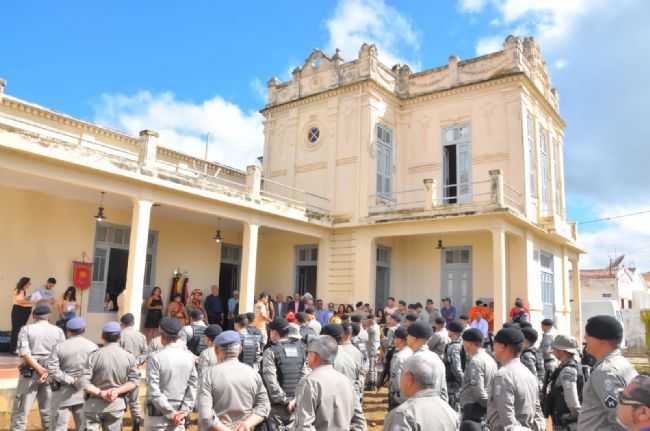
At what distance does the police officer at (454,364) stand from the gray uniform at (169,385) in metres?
3.11

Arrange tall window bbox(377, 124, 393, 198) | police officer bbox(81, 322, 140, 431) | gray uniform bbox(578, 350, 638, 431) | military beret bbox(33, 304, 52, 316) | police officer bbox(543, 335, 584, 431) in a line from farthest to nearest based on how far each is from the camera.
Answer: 1. tall window bbox(377, 124, 393, 198)
2. military beret bbox(33, 304, 52, 316)
3. police officer bbox(81, 322, 140, 431)
4. police officer bbox(543, 335, 584, 431)
5. gray uniform bbox(578, 350, 638, 431)

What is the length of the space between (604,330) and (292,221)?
1124 centimetres

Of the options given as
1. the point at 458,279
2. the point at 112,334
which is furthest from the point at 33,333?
the point at 458,279

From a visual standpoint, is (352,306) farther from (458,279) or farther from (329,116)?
(329,116)

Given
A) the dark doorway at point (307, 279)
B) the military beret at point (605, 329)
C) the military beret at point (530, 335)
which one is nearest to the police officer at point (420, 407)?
the military beret at point (605, 329)

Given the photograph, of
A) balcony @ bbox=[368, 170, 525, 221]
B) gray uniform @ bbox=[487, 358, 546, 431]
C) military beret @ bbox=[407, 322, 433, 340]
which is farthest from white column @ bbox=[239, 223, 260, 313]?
gray uniform @ bbox=[487, 358, 546, 431]

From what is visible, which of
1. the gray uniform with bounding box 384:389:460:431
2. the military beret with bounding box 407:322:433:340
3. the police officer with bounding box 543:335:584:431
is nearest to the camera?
the gray uniform with bounding box 384:389:460:431

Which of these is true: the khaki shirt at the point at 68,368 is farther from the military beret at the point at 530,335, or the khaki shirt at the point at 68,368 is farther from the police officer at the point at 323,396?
the military beret at the point at 530,335

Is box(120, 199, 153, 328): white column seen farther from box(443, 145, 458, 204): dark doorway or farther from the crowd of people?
box(443, 145, 458, 204): dark doorway

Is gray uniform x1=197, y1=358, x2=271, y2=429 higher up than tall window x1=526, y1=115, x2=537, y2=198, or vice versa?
tall window x1=526, y1=115, x2=537, y2=198

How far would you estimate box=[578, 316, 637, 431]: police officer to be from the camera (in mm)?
3115

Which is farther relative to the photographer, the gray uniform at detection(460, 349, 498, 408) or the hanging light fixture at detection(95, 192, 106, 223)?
the hanging light fixture at detection(95, 192, 106, 223)

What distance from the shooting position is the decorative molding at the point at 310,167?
16.2m

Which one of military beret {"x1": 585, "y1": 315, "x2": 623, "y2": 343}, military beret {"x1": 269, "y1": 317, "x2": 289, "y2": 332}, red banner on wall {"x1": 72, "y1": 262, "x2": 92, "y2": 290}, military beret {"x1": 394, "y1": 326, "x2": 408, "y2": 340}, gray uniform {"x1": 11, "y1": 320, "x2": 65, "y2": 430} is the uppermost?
red banner on wall {"x1": 72, "y1": 262, "x2": 92, "y2": 290}
